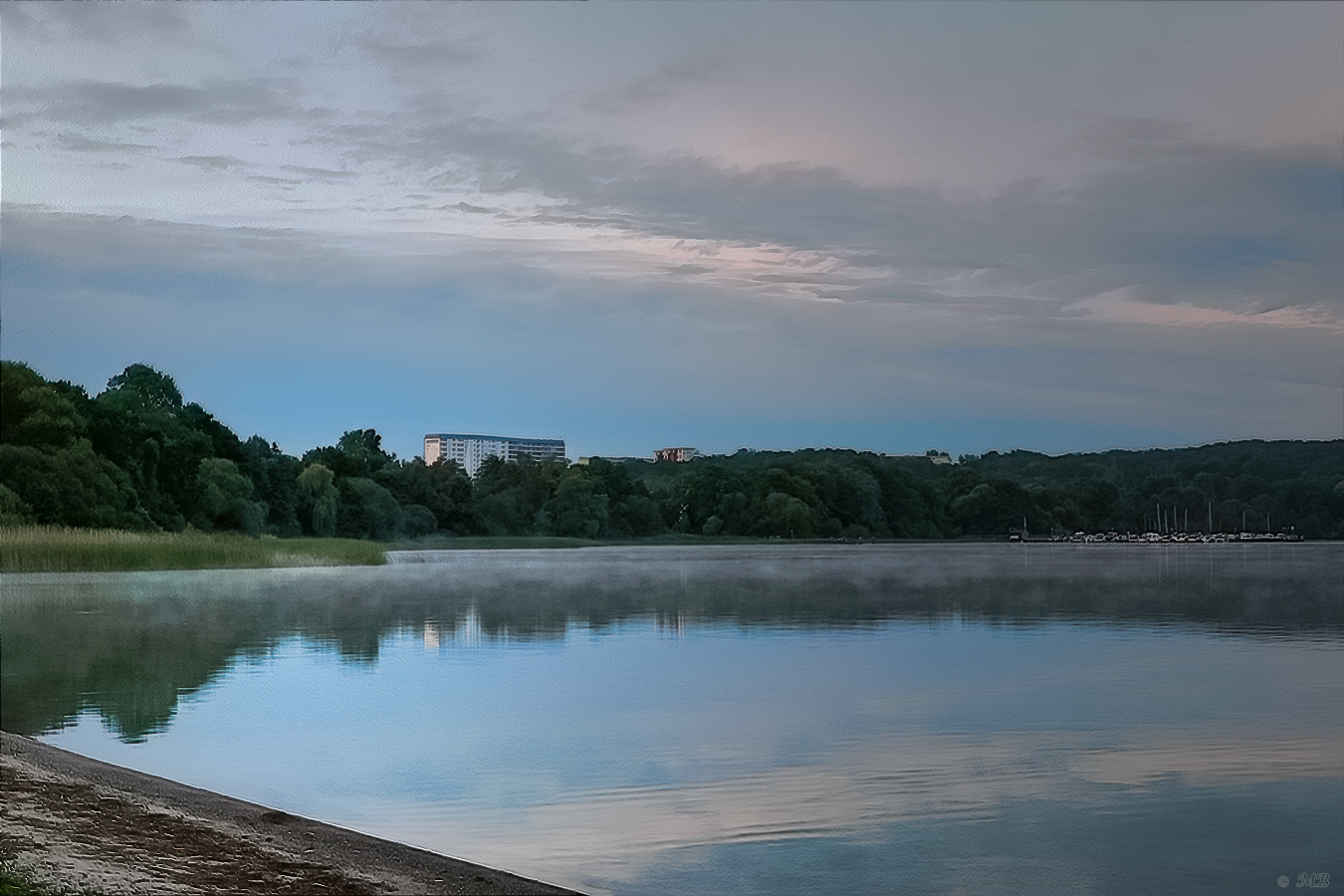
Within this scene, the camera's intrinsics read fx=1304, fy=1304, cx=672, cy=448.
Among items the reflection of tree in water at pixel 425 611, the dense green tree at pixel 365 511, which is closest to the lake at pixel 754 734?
the reflection of tree in water at pixel 425 611

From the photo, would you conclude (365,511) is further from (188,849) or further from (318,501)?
(188,849)

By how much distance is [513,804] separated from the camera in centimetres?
852

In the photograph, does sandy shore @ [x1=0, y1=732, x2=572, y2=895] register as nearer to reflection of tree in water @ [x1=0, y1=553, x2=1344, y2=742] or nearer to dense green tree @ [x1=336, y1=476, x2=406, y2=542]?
reflection of tree in water @ [x1=0, y1=553, x2=1344, y2=742]

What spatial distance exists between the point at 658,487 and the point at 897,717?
97.6 meters

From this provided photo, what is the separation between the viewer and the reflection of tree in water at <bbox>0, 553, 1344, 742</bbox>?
15.2m

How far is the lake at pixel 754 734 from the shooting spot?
7.35 meters

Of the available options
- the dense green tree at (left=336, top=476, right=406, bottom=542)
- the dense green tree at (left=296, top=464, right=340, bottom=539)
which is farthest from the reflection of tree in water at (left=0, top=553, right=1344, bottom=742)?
the dense green tree at (left=336, top=476, right=406, bottom=542)

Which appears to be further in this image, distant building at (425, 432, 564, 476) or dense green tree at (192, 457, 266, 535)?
distant building at (425, 432, 564, 476)

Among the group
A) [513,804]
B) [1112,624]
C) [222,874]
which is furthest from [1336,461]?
[222,874]

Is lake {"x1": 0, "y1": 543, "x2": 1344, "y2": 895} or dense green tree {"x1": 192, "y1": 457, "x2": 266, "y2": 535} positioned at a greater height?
dense green tree {"x1": 192, "y1": 457, "x2": 266, "y2": 535}

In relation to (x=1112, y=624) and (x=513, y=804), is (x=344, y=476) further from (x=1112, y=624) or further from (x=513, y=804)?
(x=513, y=804)

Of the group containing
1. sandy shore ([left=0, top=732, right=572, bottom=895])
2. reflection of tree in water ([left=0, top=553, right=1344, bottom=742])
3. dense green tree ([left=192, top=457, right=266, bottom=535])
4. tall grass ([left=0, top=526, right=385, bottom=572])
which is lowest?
reflection of tree in water ([left=0, top=553, right=1344, bottom=742])

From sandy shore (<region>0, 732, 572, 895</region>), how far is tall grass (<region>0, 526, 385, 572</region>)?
2742cm

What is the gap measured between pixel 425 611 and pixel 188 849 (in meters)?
21.3
